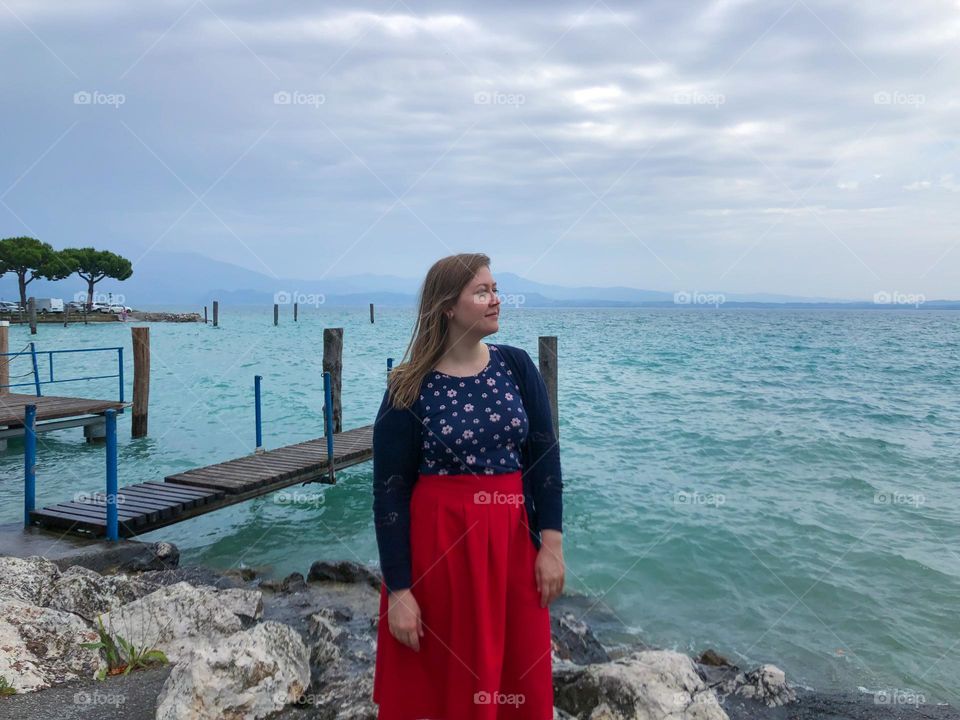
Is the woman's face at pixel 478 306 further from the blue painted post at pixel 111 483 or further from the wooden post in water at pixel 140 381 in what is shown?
the wooden post in water at pixel 140 381

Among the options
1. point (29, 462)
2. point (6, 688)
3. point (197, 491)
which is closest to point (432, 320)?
point (6, 688)

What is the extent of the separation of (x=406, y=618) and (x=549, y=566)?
0.49 metres

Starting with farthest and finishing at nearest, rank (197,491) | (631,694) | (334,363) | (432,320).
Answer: (334,363) < (197,491) < (631,694) < (432,320)

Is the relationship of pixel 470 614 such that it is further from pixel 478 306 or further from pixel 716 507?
pixel 716 507

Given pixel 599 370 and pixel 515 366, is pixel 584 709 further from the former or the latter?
pixel 599 370

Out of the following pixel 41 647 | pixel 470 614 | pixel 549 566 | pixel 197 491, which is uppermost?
pixel 549 566

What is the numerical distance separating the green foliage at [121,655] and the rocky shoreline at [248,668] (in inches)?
1.5

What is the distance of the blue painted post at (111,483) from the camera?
7.13m

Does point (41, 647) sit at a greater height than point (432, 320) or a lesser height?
lesser

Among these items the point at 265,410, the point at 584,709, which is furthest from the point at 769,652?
the point at 265,410

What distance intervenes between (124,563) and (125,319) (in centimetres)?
6629

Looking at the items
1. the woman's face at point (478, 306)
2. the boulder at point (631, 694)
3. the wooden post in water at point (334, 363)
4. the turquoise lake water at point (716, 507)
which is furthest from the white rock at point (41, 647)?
the wooden post in water at point (334, 363)

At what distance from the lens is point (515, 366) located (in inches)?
101

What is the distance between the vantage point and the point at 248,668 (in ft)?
12.4
